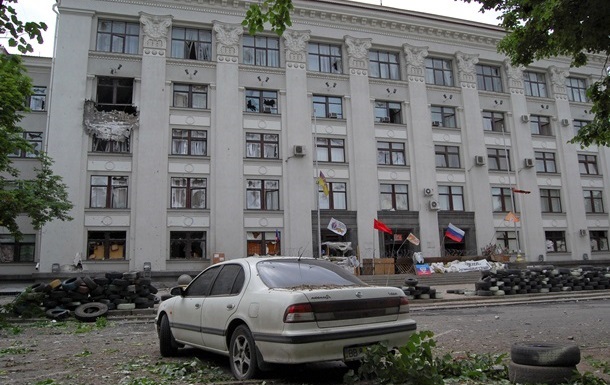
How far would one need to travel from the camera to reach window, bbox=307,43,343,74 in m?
34.1

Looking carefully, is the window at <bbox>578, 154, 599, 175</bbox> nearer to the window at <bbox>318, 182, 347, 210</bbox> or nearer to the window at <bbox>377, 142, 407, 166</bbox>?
the window at <bbox>377, 142, 407, 166</bbox>

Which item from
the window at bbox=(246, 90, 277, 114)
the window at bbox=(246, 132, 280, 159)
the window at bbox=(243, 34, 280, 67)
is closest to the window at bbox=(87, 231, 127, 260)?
the window at bbox=(246, 132, 280, 159)

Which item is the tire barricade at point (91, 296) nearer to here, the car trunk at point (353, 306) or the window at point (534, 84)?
the car trunk at point (353, 306)

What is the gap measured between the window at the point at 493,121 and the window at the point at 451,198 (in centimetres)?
604

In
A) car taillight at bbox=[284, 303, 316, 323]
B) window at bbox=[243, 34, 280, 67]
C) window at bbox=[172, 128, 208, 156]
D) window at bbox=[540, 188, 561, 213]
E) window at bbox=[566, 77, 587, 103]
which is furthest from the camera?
window at bbox=[566, 77, 587, 103]

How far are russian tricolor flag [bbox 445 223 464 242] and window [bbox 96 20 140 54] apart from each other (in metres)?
24.3

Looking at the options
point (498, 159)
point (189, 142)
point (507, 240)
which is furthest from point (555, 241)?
point (189, 142)

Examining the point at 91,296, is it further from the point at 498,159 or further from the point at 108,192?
the point at 498,159

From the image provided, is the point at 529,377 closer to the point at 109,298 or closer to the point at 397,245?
the point at 109,298

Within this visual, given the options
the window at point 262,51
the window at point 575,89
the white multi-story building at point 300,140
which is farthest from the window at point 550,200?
the window at point 262,51

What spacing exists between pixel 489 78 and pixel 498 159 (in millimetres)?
6930

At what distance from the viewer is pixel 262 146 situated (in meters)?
31.6

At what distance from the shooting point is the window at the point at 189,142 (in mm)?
30250

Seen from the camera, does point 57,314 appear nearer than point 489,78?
Yes
